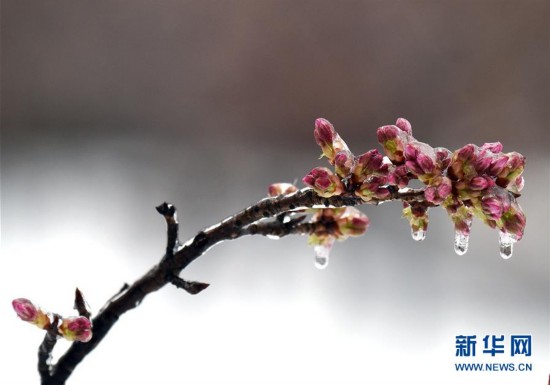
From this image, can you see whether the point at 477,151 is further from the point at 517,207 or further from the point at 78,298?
the point at 78,298

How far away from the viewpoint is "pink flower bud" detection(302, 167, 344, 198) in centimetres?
25

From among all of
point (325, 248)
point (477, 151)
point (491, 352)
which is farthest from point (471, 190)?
point (491, 352)

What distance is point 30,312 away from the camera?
0.29m

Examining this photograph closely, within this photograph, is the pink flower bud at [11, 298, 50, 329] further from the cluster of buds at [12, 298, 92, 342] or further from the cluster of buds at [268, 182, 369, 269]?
the cluster of buds at [268, 182, 369, 269]

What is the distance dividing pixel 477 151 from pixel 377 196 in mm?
42

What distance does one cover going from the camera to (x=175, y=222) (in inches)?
11.8

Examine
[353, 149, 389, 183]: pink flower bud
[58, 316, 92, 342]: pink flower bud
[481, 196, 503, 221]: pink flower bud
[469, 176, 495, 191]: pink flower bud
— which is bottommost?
[58, 316, 92, 342]: pink flower bud

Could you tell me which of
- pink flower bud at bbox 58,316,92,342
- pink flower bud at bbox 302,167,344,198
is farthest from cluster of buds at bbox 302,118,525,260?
pink flower bud at bbox 58,316,92,342

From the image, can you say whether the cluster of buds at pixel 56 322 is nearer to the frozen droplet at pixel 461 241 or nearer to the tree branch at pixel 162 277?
the tree branch at pixel 162 277

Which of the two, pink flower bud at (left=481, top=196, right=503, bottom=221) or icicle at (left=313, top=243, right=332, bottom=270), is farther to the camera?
icicle at (left=313, top=243, right=332, bottom=270)

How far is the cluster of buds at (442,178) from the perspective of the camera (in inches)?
9.6

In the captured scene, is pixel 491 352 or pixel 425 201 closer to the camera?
pixel 425 201

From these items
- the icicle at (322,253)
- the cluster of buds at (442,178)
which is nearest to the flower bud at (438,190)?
the cluster of buds at (442,178)

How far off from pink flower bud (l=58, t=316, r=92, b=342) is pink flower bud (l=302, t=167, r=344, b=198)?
0.12 meters
